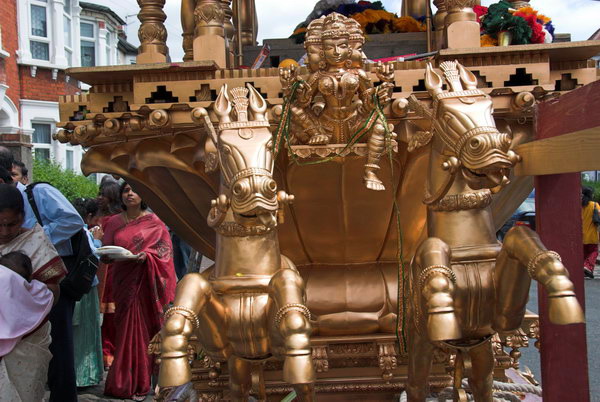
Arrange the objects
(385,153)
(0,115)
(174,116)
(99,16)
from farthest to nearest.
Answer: (99,16)
(0,115)
(174,116)
(385,153)

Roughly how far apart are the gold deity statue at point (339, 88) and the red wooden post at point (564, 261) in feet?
1.69

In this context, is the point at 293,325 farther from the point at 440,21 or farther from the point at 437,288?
the point at 440,21

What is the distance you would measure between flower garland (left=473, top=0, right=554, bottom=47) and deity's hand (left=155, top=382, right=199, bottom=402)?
6.19 feet

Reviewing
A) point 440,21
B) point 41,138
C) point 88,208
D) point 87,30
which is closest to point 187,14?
point 440,21

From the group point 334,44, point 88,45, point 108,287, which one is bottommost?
point 108,287

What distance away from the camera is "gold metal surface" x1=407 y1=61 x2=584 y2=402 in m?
1.86

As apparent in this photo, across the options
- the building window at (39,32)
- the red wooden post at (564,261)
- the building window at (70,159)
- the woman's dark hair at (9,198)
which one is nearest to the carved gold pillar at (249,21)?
the woman's dark hair at (9,198)

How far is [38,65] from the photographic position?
1398cm

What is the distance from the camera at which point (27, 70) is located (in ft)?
45.7

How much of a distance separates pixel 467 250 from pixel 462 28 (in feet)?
3.20

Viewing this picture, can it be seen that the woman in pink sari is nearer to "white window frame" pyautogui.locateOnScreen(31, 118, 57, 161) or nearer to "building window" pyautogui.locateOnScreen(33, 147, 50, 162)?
"white window frame" pyautogui.locateOnScreen(31, 118, 57, 161)

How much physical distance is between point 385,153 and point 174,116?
805 millimetres

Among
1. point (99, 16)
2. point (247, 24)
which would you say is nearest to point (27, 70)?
point (99, 16)

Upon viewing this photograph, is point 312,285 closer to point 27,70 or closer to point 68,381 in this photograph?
point 68,381
